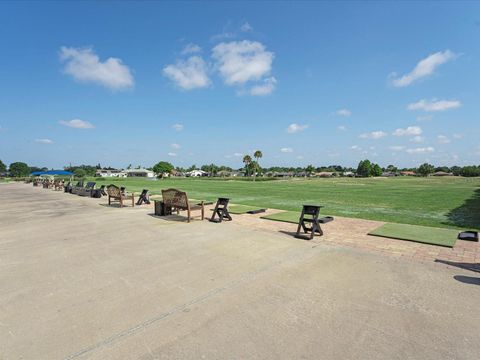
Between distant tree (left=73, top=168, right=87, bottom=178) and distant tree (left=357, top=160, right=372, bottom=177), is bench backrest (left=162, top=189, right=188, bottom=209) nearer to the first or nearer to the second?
distant tree (left=73, top=168, right=87, bottom=178)

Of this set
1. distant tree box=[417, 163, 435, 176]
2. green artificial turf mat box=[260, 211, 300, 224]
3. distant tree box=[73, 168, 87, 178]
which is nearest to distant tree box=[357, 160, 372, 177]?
distant tree box=[417, 163, 435, 176]

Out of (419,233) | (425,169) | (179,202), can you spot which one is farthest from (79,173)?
(425,169)

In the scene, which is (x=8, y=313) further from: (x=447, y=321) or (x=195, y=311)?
(x=447, y=321)

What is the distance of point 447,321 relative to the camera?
9.66 ft

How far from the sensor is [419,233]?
700cm

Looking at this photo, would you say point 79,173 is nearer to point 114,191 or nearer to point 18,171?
point 18,171

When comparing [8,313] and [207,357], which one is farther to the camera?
[8,313]

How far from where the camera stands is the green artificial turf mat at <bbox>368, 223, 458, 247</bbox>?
6.30m

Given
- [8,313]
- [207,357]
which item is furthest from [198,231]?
[207,357]

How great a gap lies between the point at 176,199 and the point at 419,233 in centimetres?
723

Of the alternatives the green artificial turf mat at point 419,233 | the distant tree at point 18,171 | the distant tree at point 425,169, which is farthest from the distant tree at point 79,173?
the distant tree at point 425,169

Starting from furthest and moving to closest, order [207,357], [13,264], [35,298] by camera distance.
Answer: [13,264] → [35,298] → [207,357]

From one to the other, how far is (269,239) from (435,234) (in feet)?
14.1

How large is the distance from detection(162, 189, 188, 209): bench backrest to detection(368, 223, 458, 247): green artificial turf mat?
18.2ft
